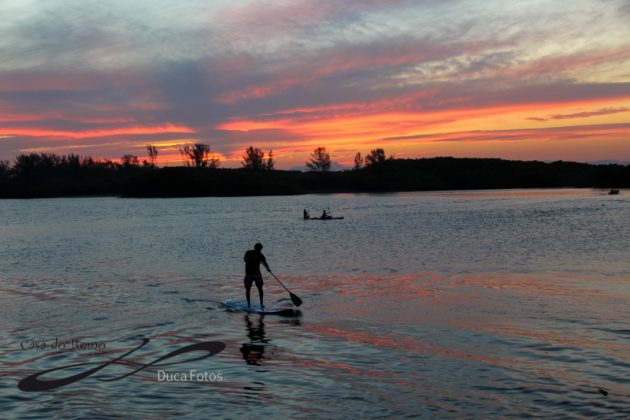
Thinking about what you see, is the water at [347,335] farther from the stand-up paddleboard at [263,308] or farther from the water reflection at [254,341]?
the stand-up paddleboard at [263,308]

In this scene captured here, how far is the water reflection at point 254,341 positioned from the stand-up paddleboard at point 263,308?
0.36 metres

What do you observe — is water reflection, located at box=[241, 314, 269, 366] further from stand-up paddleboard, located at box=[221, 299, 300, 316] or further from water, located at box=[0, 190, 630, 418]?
stand-up paddleboard, located at box=[221, 299, 300, 316]

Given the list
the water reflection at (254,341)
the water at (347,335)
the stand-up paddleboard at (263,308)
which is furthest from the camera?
the stand-up paddleboard at (263,308)

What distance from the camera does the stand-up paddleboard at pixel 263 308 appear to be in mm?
20172

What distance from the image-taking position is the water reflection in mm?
14766

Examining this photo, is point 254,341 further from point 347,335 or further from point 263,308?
point 263,308

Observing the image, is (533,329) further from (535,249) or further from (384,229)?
(384,229)

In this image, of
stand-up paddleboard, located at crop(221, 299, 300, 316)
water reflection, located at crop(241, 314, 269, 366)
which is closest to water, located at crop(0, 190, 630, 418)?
water reflection, located at crop(241, 314, 269, 366)

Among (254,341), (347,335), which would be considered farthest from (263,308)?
(347,335)

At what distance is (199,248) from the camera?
1946 inches

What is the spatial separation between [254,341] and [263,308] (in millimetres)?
4212

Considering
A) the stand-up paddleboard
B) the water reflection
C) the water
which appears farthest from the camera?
the stand-up paddleboard

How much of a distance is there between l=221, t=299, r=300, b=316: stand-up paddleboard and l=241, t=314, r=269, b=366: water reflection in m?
0.36

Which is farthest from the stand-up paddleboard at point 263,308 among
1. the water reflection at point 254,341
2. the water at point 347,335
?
the water at point 347,335
